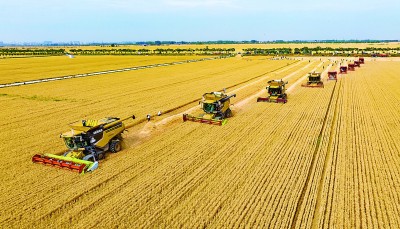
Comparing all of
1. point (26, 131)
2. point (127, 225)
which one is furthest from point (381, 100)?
point (26, 131)

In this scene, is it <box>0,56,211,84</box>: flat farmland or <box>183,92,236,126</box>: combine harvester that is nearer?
<box>183,92,236,126</box>: combine harvester

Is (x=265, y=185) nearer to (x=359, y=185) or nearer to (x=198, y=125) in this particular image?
(x=359, y=185)

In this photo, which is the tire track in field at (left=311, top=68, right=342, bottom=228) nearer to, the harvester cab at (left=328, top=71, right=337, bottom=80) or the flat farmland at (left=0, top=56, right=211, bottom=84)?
the harvester cab at (left=328, top=71, right=337, bottom=80)

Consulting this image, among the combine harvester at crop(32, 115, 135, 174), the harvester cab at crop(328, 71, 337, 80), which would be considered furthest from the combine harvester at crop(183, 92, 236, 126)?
the harvester cab at crop(328, 71, 337, 80)

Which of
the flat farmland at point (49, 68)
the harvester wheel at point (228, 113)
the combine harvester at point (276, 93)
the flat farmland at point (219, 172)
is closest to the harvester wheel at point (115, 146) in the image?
the flat farmland at point (219, 172)

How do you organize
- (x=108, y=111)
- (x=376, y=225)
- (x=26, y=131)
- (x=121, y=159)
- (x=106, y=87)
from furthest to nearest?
(x=106, y=87) → (x=108, y=111) → (x=26, y=131) → (x=121, y=159) → (x=376, y=225)
